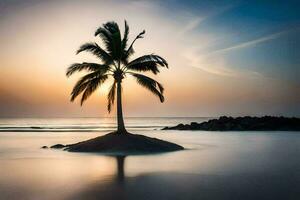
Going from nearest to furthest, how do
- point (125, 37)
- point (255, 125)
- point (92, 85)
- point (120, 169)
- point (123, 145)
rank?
point (120, 169) → point (123, 145) → point (92, 85) → point (125, 37) → point (255, 125)

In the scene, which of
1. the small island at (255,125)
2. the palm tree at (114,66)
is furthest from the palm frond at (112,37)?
the small island at (255,125)

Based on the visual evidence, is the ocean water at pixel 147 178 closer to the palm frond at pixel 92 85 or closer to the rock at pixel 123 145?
the rock at pixel 123 145

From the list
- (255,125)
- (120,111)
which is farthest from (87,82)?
(255,125)

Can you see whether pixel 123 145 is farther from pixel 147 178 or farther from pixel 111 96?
pixel 147 178

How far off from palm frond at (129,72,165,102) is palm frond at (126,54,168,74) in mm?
573

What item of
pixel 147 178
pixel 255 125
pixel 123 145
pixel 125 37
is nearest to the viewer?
pixel 147 178

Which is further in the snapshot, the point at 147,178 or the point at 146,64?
the point at 146,64

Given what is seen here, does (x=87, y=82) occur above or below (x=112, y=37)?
below

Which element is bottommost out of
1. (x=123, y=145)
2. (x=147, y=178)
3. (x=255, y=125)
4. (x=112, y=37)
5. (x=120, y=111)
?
(x=147, y=178)

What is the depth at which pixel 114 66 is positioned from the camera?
30.1 meters

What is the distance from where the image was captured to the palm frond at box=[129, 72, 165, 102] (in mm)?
29728

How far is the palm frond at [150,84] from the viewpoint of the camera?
29728mm

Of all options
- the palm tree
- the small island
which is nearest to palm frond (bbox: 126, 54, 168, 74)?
the palm tree

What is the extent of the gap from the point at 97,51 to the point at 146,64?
3.76 m
